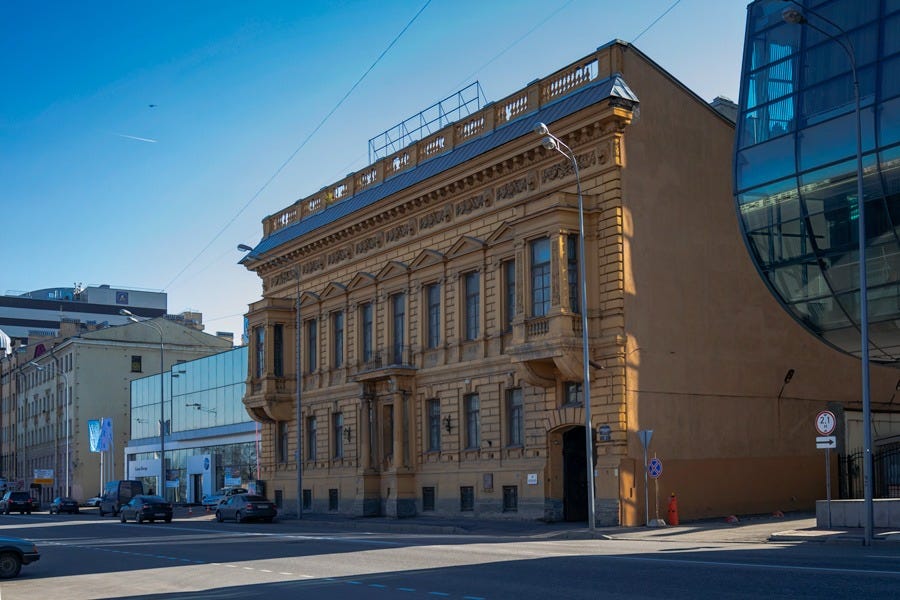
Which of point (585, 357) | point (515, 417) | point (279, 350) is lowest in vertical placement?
point (515, 417)

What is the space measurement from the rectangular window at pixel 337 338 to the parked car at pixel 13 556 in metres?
28.5

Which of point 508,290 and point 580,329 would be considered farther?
point 508,290

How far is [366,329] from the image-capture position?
48.3 metres

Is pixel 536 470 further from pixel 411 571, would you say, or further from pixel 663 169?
pixel 411 571

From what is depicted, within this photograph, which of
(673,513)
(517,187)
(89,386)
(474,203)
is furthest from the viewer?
(89,386)

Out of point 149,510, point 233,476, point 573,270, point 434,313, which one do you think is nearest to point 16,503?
point 233,476

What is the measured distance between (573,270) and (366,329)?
15365 millimetres

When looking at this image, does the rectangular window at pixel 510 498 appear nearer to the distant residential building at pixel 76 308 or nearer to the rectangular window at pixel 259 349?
the rectangular window at pixel 259 349

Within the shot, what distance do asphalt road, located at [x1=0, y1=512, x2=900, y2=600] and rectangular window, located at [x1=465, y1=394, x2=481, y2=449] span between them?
34.6 feet

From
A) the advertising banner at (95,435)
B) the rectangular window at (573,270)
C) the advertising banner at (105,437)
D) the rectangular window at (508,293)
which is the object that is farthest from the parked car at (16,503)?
the rectangular window at (573,270)

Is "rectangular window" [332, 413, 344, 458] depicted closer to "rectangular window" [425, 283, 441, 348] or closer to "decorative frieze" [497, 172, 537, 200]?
"rectangular window" [425, 283, 441, 348]

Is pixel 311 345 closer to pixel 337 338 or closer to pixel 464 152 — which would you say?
pixel 337 338

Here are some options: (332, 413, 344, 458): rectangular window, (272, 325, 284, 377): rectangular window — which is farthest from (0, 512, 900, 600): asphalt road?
(272, 325, 284, 377): rectangular window

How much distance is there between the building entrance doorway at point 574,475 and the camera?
3650cm
